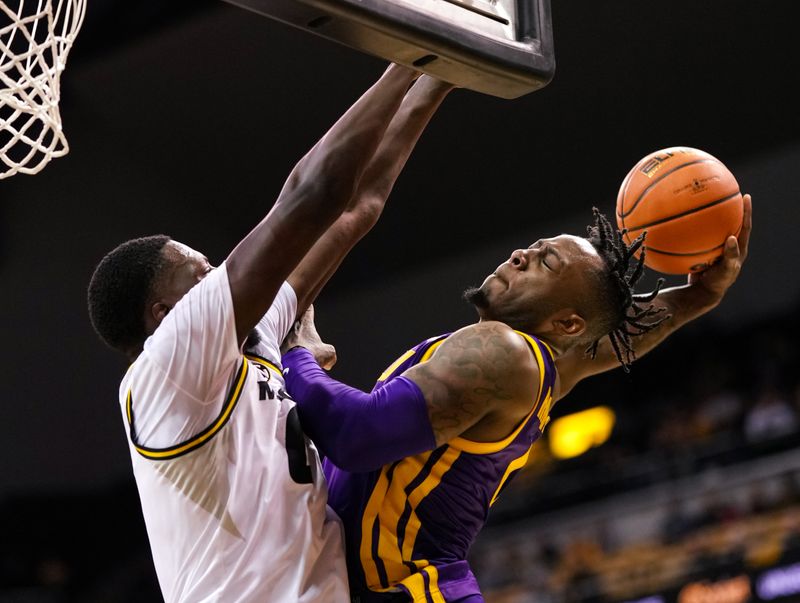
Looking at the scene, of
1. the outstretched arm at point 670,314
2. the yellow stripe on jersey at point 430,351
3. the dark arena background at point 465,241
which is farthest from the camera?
the dark arena background at point 465,241

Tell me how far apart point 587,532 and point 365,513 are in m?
7.04

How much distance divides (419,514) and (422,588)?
7.0 inches

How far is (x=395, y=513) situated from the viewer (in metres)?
2.86

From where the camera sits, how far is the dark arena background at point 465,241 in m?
9.14

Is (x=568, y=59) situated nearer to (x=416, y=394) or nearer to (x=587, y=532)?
(x=587, y=532)

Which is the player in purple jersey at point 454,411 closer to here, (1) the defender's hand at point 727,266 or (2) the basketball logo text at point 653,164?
(1) the defender's hand at point 727,266

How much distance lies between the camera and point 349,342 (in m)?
11.8

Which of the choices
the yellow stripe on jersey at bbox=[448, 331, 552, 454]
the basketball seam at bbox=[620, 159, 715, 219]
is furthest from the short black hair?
the basketball seam at bbox=[620, 159, 715, 219]

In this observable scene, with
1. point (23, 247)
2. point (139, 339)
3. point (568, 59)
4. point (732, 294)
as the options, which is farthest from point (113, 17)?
point (139, 339)

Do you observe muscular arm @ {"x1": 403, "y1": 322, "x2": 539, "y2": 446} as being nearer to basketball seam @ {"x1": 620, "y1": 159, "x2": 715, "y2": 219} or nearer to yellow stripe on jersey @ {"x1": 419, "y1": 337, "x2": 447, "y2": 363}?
yellow stripe on jersey @ {"x1": 419, "y1": 337, "x2": 447, "y2": 363}

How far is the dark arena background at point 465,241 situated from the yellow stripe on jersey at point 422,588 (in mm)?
5160

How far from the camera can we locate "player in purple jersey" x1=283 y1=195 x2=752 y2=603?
2.71 m

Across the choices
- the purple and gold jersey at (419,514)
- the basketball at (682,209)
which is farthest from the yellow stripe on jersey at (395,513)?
the basketball at (682,209)

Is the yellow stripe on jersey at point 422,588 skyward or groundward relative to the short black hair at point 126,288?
groundward
